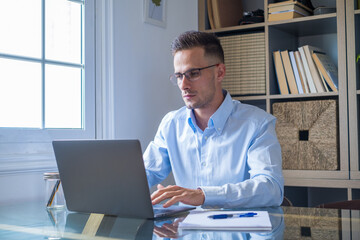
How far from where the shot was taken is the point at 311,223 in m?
A: 1.28

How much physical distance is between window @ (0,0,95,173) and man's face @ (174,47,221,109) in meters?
0.66

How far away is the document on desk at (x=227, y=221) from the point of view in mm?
1177

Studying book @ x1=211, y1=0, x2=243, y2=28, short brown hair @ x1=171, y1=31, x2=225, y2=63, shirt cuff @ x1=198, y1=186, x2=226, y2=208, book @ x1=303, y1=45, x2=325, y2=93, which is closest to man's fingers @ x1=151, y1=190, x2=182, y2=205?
shirt cuff @ x1=198, y1=186, x2=226, y2=208

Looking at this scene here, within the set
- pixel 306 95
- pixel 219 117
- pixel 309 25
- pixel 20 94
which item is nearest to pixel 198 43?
pixel 219 117

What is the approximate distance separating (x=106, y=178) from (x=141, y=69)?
4.66ft

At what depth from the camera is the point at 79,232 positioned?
122cm

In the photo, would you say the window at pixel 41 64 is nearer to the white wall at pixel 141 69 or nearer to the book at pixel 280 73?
the white wall at pixel 141 69

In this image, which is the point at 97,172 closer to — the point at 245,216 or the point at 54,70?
the point at 245,216

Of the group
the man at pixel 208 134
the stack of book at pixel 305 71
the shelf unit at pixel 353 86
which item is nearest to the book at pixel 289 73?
the stack of book at pixel 305 71

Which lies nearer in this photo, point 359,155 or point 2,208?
point 2,208

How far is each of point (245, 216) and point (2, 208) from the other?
963 millimetres

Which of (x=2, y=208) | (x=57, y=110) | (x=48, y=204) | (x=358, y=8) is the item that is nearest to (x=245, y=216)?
(x=48, y=204)

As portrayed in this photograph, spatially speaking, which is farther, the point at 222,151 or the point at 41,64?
the point at 41,64

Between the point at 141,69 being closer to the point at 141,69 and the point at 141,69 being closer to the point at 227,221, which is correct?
the point at 141,69
